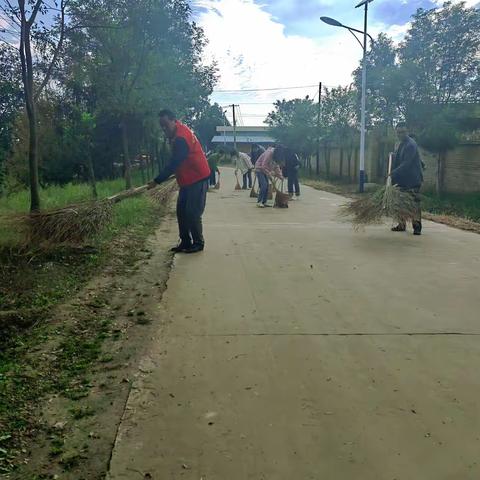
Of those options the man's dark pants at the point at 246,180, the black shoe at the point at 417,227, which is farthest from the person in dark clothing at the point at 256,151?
the black shoe at the point at 417,227

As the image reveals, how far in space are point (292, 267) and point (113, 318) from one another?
93.9 inches

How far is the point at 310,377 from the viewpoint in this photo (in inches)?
124

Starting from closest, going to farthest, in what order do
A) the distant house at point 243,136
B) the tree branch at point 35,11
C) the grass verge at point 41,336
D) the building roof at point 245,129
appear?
the grass verge at point 41,336
the tree branch at point 35,11
the distant house at point 243,136
the building roof at point 245,129

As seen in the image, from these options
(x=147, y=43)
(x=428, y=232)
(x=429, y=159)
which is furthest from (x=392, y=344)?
(x=429, y=159)

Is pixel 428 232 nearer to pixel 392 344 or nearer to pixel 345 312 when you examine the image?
pixel 345 312

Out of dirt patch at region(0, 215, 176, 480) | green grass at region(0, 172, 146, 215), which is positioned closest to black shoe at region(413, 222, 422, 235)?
dirt patch at region(0, 215, 176, 480)

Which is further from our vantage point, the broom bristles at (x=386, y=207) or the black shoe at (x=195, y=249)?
the broom bristles at (x=386, y=207)

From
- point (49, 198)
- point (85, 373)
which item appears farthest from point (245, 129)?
point (85, 373)

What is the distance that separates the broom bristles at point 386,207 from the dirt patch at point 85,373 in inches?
156

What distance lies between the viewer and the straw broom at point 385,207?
26.8 ft

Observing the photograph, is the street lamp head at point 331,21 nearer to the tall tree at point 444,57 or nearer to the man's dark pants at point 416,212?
the tall tree at point 444,57

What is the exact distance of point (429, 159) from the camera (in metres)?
21.6

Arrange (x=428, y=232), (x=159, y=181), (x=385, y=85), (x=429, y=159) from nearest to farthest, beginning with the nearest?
(x=159, y=181), (x=428, y=232), (x=385, y=85), (x=429, y=159)

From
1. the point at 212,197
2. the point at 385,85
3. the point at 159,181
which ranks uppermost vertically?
the point at 385,85
